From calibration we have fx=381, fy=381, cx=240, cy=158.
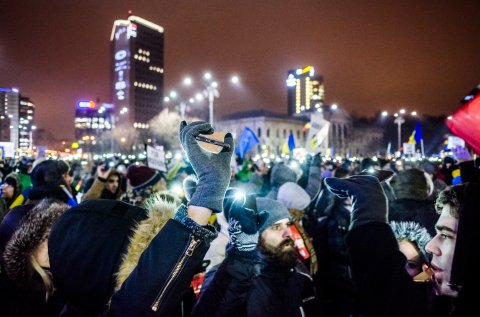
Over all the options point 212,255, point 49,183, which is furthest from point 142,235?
point 49,183

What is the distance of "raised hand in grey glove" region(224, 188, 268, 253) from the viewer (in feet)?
8.07

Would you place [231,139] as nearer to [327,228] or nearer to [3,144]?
[327,228]

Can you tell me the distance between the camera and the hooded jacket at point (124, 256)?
1.37m

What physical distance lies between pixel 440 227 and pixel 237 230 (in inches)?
49.1

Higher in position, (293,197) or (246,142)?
(246,142)

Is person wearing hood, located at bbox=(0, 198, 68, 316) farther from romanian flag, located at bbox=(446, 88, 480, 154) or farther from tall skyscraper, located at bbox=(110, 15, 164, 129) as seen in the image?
tall skyscraper, located at bbox=(110, 15, 164, 129)

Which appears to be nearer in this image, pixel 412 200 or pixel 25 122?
pixel 412 200

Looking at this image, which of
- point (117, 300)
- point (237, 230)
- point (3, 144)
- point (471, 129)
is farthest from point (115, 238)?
point (3, 144)

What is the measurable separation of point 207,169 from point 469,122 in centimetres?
111

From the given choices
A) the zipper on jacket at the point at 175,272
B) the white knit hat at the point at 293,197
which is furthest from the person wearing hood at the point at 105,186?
the zipper on jacket at the point at 175,272

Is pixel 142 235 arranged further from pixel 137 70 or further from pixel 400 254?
pixel 137 70

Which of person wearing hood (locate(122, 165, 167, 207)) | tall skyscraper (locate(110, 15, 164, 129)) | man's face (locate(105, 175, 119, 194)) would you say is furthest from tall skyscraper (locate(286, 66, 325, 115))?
person wearing hood (locate(122, 165, 167, 207))

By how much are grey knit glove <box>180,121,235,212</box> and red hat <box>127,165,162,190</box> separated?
4.97 meters

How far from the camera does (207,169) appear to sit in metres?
1.48
